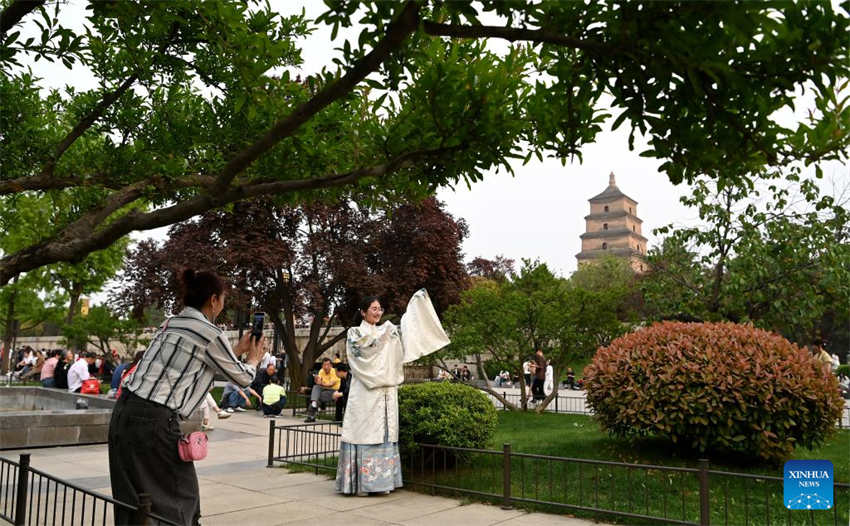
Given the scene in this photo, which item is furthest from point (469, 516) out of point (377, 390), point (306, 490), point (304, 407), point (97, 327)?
point (97, 327)

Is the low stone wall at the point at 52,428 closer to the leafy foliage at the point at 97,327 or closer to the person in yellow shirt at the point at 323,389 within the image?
the person in yellow shirt at the point at 323,389

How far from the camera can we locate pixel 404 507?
7.06m

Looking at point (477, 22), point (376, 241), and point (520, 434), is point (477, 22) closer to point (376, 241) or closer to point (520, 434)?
point (520, 434)

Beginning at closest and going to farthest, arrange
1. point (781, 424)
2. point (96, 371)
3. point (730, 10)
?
point (730, 10), point (781, 424), point (96, 371)

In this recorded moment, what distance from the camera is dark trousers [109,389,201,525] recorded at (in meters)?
3.55

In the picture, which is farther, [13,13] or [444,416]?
[444,416]

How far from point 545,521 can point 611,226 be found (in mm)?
86730

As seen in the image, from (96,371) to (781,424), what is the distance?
2721 centimetres

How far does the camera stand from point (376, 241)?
880 inches

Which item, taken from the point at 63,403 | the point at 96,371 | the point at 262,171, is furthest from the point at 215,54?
the point at 96,371

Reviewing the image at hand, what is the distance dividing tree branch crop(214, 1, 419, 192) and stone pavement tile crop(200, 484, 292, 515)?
13.0ft

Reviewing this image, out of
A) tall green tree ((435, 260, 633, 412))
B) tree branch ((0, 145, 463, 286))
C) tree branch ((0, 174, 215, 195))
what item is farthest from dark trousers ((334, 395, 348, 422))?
tree branch ((0, 145, 463, 286))

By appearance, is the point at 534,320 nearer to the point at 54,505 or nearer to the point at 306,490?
the point at 306,490

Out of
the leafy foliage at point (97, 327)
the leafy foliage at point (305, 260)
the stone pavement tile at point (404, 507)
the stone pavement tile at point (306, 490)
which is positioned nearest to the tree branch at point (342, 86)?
the stone pavement tile at point (404, 507)
